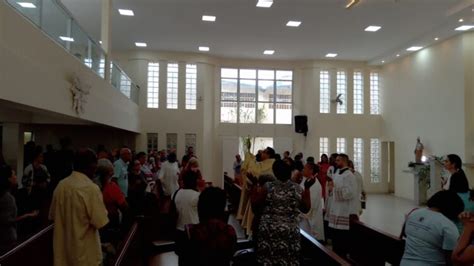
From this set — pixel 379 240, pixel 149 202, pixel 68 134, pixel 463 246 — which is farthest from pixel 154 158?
pixel 463 246

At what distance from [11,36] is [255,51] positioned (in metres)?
12.0

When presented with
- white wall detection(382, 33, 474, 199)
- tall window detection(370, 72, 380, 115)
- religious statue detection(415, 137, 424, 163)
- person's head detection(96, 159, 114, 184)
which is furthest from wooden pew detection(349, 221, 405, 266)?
tall window detection(370, 72, 380, 115)

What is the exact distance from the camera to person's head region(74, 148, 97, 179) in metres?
2.86

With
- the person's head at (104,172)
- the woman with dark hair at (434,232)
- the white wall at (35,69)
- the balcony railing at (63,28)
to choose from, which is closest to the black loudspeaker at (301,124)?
the balcony railing at (63,28)

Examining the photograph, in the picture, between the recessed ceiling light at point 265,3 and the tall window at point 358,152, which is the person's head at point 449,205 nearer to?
the recessed ceiling light at point 265,3

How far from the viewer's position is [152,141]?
52.5 feet

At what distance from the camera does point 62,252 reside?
111 inches

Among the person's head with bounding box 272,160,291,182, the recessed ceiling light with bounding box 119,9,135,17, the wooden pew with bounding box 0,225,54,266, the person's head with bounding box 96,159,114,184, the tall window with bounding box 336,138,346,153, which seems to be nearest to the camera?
the wooden pew with bounding box 0,225,54,266

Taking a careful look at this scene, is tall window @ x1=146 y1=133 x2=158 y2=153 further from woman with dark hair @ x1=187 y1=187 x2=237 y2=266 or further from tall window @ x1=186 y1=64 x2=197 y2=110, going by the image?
woman with dark hair @ x1=187 y1=187 x2=237 y2=266

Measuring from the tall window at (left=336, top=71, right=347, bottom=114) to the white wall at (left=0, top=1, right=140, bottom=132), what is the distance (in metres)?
12.0

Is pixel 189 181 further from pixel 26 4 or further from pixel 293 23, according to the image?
pixel 293 23

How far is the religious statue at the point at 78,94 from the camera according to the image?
659 cm

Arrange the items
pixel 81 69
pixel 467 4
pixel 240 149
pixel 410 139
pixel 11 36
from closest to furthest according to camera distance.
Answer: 1. pixel 11 36
2. pixel 81 69
3. pixel 467 4
4. pixel 410 139
5. pixel 240 149

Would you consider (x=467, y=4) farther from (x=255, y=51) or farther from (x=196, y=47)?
(x=196, y=47)
